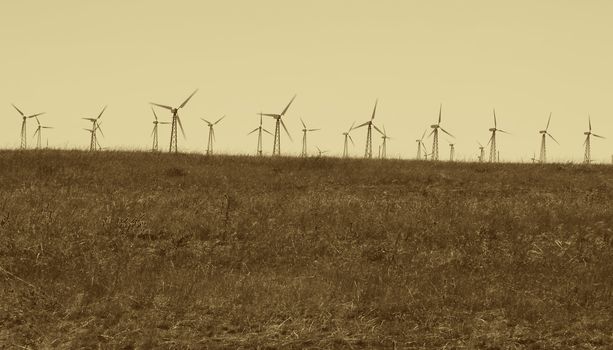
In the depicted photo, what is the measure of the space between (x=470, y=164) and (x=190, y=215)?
1742 centimetres

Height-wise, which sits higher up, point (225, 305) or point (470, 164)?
point (470, 164)

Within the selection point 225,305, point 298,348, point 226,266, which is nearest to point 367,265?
point 226,266

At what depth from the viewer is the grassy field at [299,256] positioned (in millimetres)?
12797

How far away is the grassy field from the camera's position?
12797 mm

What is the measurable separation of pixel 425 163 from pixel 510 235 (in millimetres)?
14776

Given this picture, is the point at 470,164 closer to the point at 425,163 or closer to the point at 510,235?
the point at 425,163

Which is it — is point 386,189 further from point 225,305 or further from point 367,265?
point 225,305

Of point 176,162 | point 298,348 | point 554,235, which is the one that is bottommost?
point 298,348

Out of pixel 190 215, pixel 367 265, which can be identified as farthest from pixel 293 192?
pixel 367 265

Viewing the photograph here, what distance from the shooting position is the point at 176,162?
114ft

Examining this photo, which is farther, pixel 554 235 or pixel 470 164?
→ pixel 470 164

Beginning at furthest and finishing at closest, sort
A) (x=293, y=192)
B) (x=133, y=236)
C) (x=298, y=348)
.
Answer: (x=293, y=192)
(x=133, y=236)
(x=298, y=348)

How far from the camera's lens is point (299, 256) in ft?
62.7

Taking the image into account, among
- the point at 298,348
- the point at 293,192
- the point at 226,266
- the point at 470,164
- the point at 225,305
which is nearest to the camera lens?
the point at 298,348
